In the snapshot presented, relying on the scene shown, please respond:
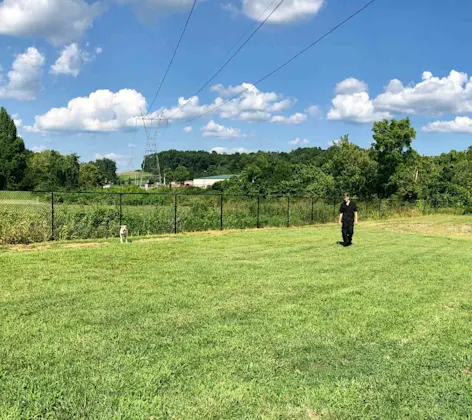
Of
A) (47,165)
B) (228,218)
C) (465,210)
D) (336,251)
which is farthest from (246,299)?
(47,165)

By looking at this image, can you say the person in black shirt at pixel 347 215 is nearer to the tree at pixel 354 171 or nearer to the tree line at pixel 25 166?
the tree at pixel 354 171

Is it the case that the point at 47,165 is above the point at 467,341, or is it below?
above

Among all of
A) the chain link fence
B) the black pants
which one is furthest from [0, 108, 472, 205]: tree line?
the black pants

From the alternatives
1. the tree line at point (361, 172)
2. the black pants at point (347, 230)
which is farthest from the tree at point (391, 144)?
the black pants at point (347, 230)

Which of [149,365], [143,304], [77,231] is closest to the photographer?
[149,365]

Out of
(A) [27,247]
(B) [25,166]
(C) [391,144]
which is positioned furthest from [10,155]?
Result: (A) [27,247]

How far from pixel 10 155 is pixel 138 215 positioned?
191ft

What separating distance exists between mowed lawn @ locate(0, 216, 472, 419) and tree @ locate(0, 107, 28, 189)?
6440cm

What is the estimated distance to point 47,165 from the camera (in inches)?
2694

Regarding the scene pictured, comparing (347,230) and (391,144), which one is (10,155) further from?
(347,230)

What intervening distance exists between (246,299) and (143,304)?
1557 millimetres

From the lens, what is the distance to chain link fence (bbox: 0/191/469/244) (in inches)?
556

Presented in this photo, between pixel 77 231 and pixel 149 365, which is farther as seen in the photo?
pixel 77 231

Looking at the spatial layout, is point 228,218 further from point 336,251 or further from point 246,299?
point 246,299
